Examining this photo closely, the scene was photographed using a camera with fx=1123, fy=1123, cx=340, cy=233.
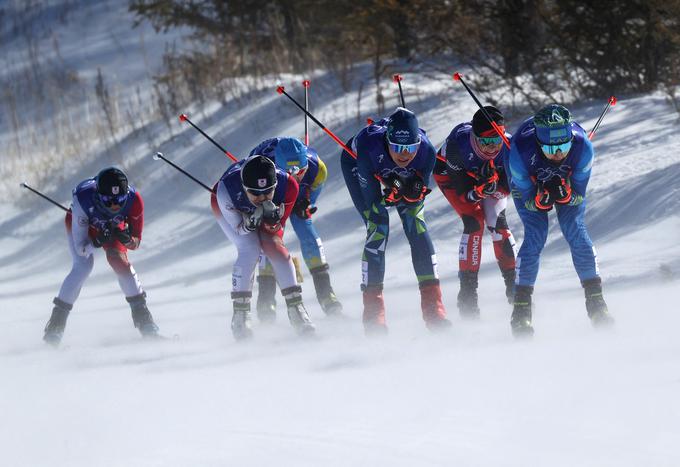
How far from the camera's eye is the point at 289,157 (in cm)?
950

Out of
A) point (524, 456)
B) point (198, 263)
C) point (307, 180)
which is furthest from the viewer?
point (198, 263)

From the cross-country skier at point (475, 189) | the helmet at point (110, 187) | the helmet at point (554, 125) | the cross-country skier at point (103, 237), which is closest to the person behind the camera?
the helmet at point (554, 125)

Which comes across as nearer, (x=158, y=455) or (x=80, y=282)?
(x=158, y=455)

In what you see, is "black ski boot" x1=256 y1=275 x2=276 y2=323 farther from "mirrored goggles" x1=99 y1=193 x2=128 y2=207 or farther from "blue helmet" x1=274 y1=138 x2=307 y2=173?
"mirrored goggles" x1=99 y1=193 x2=128 y2=207

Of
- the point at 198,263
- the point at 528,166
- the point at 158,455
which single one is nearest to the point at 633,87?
the point at 198,263

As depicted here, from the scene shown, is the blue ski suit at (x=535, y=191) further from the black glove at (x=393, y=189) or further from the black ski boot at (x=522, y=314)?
the black glove at (x=393, y=189)

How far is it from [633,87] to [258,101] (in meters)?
6.65

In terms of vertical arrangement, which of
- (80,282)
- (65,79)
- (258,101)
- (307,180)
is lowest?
(65,79)

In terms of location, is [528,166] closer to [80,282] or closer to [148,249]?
[80,282]

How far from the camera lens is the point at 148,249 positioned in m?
15.4

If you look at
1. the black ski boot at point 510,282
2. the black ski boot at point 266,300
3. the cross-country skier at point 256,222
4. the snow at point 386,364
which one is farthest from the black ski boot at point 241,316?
the black ski boot at point 510,282

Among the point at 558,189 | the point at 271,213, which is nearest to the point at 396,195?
the point at 271,213

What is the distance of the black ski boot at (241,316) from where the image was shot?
29.9 feet

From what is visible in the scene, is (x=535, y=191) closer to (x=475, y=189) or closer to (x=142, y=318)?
(x=475, y=189)
